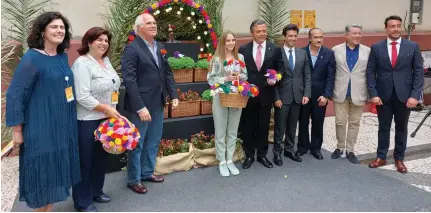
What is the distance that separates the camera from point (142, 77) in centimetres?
345

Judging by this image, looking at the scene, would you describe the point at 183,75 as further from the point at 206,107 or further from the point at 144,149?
the point at 144,149

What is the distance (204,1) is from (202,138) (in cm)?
209

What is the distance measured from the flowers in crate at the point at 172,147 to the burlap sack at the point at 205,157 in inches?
5.7

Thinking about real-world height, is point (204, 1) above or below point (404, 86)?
above

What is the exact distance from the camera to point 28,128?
8.39 ft

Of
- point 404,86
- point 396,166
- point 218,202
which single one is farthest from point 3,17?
point 396,166

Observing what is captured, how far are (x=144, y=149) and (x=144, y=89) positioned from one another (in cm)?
71

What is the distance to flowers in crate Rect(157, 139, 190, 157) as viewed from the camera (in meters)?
4.21

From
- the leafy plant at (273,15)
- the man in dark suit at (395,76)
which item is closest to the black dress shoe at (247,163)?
the man in dark suit at (395,76)

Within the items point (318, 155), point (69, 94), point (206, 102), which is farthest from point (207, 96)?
point (69, 94)

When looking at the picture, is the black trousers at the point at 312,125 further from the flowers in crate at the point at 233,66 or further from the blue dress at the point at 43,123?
the blue dress at the point at 43,123

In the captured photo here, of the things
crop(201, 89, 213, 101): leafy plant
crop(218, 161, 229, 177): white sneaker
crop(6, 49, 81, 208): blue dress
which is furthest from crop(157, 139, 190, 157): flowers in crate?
crop(6, 49, 81, 208): blue dress

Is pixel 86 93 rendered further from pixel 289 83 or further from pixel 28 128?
pixel 289 83

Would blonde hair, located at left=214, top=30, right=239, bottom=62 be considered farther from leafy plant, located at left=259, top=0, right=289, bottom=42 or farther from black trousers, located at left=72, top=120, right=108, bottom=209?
leafy plant, located at left=259, top=0, right=289, bottom=42
